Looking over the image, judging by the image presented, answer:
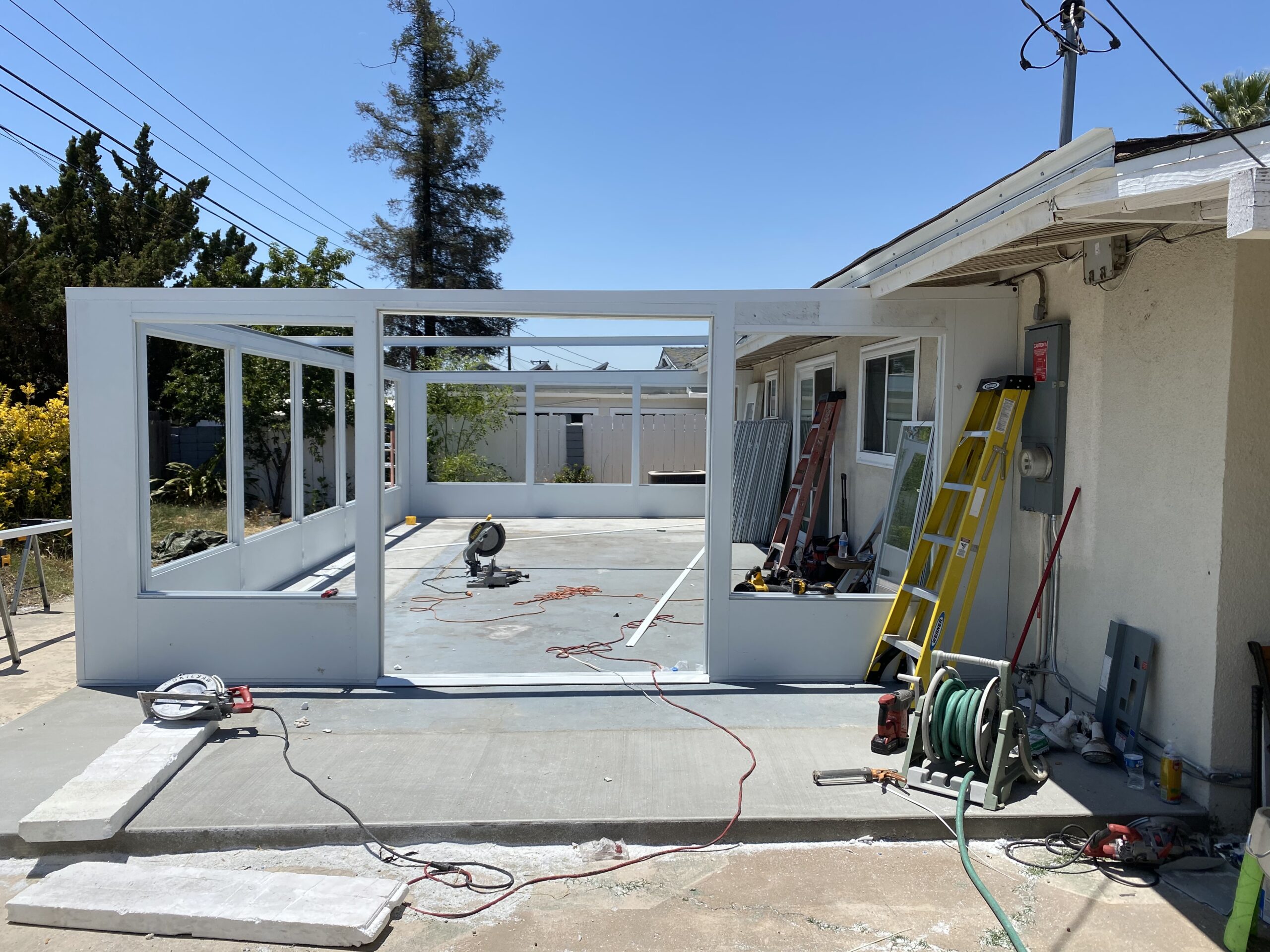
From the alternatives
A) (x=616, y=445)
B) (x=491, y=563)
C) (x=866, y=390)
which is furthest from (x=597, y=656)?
(x=616, y=445)

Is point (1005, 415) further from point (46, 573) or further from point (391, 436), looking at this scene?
point (391, 436)

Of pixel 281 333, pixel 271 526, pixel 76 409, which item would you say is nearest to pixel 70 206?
pixel 281 333

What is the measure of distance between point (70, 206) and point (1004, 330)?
51.6 ft

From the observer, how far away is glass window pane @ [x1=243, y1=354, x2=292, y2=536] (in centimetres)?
859

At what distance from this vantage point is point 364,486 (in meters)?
5.24

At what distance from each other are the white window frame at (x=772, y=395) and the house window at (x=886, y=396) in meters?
3.43

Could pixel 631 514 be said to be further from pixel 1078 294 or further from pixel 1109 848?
pixel 1109 848

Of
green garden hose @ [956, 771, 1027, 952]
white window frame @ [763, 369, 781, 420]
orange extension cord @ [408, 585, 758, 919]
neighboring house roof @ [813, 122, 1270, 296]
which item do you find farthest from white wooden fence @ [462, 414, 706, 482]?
green garden hose @ [956, 771, 1027, 952]

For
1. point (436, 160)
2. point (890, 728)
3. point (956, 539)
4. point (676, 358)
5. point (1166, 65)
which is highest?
point (436, 160)

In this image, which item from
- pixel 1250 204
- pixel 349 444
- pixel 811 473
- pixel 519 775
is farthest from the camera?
pixel 349 444

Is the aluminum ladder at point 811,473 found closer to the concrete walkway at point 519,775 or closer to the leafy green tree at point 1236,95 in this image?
the concrete walkway at point 519,775

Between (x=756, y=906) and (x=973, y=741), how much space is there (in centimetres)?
136

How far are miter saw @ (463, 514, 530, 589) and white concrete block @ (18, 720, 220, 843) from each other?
13.6ft

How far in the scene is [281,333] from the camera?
14.2 m
